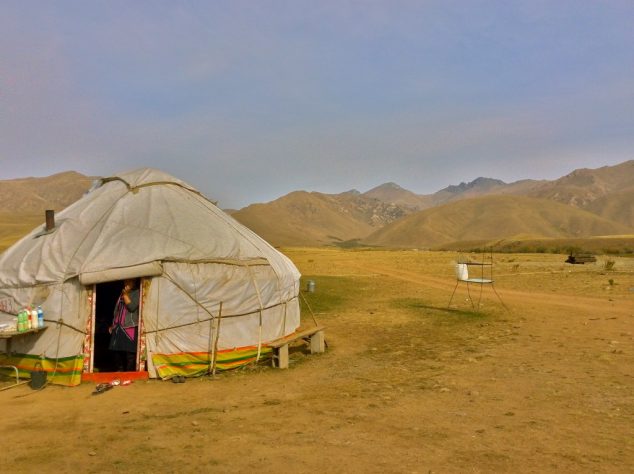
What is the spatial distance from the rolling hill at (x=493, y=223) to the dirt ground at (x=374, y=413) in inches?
4342

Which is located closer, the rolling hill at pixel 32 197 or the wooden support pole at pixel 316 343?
the wooden support pole at pixel 316 343

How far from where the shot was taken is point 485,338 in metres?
12.0

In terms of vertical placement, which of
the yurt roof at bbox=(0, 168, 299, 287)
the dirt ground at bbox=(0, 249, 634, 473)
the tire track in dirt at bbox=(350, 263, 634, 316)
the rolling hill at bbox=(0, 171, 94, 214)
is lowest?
the dirt ground at bbox=(0, 249, 634, 473)

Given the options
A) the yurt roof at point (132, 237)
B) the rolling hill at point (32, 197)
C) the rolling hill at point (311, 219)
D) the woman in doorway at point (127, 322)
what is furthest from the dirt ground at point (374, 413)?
the rolling hill at point (32, 197)

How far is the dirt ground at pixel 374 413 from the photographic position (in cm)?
547

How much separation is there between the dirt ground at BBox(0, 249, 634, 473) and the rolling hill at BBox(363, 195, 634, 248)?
110289 millimetres

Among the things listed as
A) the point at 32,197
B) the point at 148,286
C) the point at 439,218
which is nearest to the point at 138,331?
the point at 148,286

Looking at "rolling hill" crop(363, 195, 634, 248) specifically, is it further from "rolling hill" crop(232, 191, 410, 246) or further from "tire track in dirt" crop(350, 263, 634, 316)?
"tire track in dirt" crop(350, 263, 634, 316)

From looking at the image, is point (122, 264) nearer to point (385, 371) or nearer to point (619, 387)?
point (385, 371)

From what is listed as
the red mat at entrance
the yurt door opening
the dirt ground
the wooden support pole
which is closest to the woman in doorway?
the yurt door opening

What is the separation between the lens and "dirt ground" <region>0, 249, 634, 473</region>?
5.47 m

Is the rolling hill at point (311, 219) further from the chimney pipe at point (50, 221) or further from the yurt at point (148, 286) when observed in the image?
the chimney pipe at point (50, 221)

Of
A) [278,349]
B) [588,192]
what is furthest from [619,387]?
[588,192]

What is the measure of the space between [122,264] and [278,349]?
3.21 m
